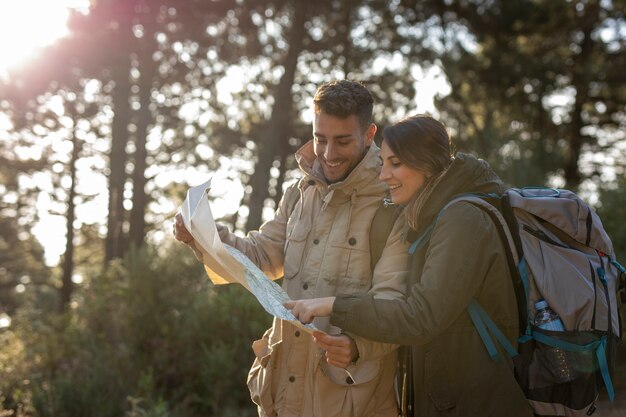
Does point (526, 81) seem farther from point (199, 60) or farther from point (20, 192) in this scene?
point (20, 192)

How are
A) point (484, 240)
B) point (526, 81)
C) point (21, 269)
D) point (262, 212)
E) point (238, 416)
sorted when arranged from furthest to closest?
point (21, 269) → point (526, 81) → point (262, 212) → point (238, 416) → point (484, 240)

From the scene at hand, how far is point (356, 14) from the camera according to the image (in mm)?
16016

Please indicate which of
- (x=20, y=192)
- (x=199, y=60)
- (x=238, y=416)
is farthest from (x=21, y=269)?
(x=238, y=416)

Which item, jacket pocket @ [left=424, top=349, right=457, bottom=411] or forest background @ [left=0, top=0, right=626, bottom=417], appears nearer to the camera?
jacket pocket @ [left=424, top=349, right=457, bottom=411]

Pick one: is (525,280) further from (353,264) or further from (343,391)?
(343,391)

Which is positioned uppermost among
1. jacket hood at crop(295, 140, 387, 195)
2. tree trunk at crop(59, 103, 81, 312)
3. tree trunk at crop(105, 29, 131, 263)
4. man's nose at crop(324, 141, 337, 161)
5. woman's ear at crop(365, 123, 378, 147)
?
woman's ear at crop(365, 123, 378, 147)

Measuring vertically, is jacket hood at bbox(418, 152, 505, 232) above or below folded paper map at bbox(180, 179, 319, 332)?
above

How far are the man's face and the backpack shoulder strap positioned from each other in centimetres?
23

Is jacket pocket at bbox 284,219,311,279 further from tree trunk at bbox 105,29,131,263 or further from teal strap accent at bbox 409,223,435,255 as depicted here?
tree trunk at bbox 105,29,131,263

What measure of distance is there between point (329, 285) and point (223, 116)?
16.5 meters

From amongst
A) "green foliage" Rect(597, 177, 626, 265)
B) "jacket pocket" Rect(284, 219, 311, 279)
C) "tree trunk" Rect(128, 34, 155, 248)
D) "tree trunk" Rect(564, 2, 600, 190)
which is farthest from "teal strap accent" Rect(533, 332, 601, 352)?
"tree trunk" Rect(564, 2, 600, 190)

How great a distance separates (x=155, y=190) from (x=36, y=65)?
5786 millimetres

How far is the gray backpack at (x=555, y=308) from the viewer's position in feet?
7.12

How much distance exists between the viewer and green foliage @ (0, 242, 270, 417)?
686cm
